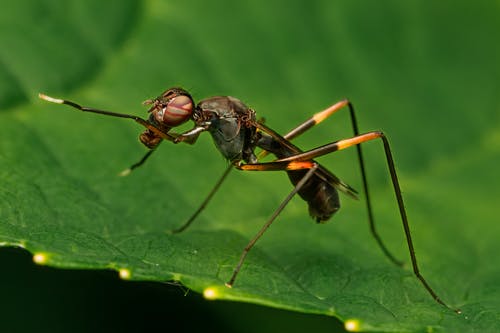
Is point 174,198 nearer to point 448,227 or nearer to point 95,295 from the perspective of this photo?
point 95,295

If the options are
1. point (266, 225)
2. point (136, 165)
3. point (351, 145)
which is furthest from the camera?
point (136, 165)

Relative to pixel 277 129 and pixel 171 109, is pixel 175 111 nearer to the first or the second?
pixel 171 109

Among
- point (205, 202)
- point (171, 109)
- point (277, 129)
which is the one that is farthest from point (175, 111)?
point (277, 129)

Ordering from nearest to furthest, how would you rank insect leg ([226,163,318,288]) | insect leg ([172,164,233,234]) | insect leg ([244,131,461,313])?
insect leg ([226,163,318,288]) < insect leg ([244,131,461,313]) < insect leg ([172,164,233,234])

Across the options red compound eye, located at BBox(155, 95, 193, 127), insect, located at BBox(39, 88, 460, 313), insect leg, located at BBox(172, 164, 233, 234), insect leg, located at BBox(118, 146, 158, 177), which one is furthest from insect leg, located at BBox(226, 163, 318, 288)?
insect leg, located at BBox(118, 146, 158, 177)

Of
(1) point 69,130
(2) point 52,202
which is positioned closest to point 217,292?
(2) point 52,202

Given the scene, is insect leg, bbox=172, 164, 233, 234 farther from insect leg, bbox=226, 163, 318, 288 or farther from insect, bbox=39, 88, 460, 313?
insect leg, bbox=226, 163, 318, 288
